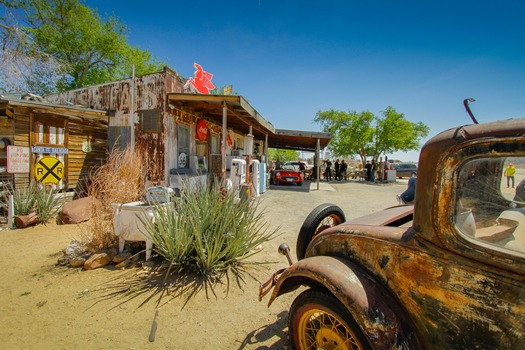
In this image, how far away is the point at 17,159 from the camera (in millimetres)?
5953

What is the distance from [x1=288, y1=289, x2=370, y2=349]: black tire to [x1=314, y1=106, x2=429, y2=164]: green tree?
2869cm

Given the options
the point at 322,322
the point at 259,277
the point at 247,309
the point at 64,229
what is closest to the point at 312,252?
the point at 322,322

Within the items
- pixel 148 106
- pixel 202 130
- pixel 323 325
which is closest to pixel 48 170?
pixel 148 106

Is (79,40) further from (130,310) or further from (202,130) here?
(130,310)

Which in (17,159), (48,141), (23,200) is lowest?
(23,200)

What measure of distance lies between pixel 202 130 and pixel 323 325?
9188 mm

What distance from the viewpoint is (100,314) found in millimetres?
2762

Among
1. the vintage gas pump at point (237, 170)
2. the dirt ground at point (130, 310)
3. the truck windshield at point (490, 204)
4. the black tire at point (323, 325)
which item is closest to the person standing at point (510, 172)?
the truck windshield at point (490, 204)

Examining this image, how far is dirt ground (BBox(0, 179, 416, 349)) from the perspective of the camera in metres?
2.40

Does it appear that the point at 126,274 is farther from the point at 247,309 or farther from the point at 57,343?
the point at 247,309

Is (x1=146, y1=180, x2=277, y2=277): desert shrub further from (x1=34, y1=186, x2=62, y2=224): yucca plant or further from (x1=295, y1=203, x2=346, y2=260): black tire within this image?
(x1=34, y1=186, x2=62, y2=224): yucca plant

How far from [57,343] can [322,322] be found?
247cm

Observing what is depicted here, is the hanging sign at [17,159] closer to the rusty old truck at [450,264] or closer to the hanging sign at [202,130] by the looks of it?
the hanging sign at [202,130]

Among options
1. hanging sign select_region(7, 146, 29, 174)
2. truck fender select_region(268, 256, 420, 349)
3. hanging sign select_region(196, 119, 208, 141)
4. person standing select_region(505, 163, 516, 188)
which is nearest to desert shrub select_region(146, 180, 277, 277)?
truck fender select_region(268, 256, 420, 349)
